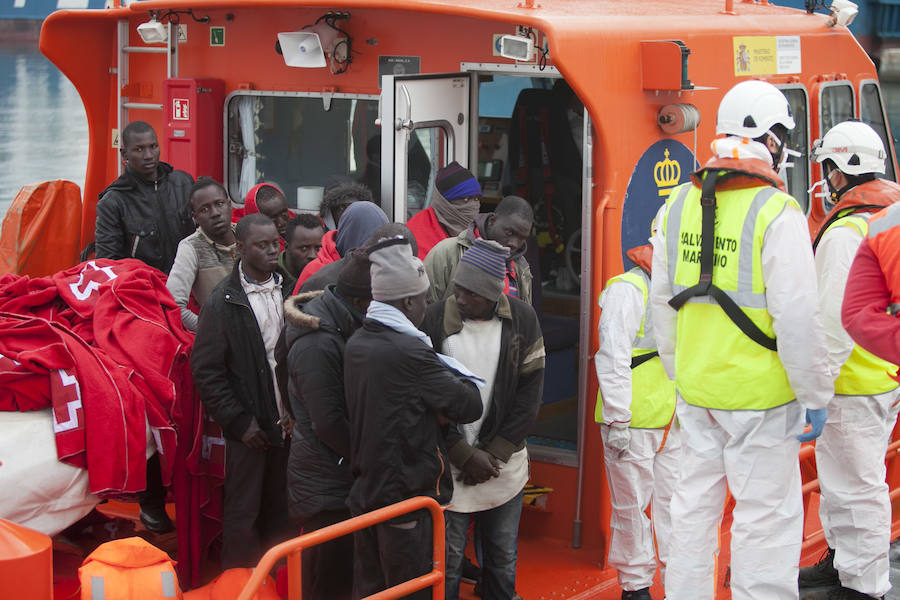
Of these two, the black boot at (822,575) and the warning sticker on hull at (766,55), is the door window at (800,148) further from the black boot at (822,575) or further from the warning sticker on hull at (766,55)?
the black boot at (822,575)

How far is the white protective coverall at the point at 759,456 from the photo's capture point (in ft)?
11.9

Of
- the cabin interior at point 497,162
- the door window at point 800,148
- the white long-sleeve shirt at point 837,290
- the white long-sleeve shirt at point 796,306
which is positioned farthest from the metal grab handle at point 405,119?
the door window at point 800,148

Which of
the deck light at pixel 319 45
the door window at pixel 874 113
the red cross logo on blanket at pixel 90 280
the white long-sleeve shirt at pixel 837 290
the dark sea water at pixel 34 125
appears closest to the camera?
the white long-sleeve shirt at pixel 837 290

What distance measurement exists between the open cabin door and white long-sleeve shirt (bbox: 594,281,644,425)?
1252 millimetres

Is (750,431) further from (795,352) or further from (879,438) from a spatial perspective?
(879,438)

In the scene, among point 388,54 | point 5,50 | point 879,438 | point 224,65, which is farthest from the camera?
point 5,50

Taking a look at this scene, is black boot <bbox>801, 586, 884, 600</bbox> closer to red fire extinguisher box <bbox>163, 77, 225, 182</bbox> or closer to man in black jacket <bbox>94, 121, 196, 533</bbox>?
man in black jacket <bbox>94, 121, 196, 533</bbox>

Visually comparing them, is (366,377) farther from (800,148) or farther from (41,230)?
(800,148)

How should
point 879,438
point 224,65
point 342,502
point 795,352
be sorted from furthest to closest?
point 224,65, point 879,438, point 342,502, point 795,352

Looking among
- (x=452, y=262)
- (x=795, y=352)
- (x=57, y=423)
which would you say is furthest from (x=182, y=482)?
(x=795, y=352)

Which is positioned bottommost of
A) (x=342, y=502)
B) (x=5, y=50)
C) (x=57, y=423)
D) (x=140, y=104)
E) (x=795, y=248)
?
(x=342, y=502)

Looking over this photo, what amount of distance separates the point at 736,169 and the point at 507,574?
1.81 meters

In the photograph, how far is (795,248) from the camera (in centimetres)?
363

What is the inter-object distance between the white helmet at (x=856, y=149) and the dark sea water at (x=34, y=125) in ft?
66.6
